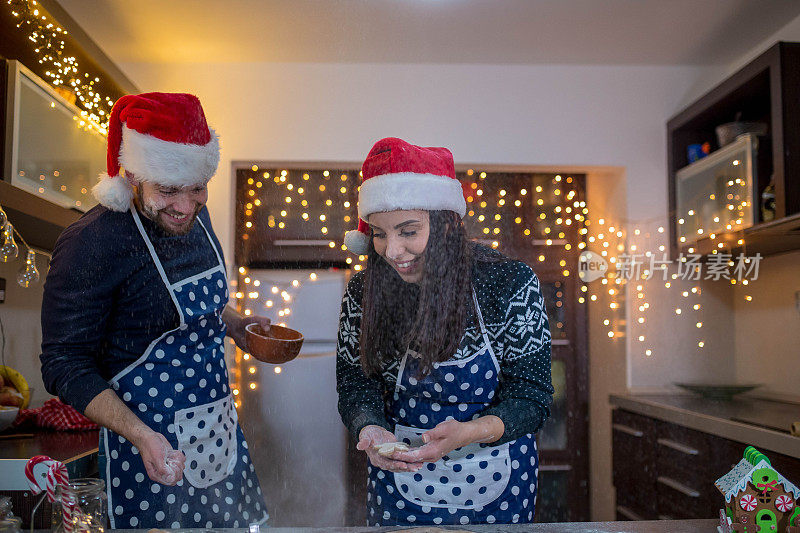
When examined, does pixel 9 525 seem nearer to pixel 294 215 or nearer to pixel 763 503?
pixel 763 503

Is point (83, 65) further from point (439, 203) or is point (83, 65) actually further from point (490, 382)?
point (490, 382)

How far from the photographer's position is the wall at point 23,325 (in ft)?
7.31

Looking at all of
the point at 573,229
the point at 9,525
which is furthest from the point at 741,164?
the point at 9,525

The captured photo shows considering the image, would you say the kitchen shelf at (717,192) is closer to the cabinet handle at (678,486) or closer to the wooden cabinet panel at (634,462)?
the wooden cabinet panel at (634,462)

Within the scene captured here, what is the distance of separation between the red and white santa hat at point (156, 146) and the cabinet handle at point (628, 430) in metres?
2.01

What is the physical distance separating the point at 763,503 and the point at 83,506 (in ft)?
3.27

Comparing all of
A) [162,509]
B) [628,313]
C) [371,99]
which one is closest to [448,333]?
[162,509]

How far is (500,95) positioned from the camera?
8.93 ft

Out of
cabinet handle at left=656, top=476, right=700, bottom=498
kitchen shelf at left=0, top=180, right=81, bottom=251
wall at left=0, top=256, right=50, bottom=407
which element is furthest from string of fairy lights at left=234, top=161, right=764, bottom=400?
kitchen shelf at left=0, top=180, right=81, bottom=251

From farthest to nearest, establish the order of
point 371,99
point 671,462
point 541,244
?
point 541,244, point 371,99, point 671,462

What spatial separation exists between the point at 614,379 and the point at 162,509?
2207 millimetres

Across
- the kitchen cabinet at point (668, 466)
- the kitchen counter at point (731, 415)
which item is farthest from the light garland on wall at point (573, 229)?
the kitchen cabinet at point (668, 466)

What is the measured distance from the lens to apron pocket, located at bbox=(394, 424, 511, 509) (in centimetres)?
130

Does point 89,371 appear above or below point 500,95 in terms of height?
Answer: below
